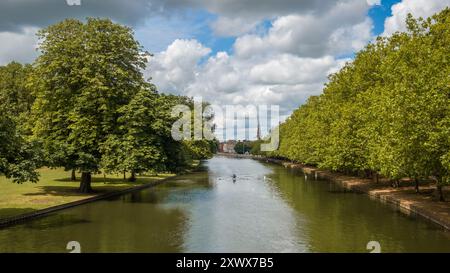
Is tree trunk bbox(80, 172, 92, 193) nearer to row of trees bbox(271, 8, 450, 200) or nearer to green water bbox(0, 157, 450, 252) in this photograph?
green water bbox(0, 157, 450, 252)

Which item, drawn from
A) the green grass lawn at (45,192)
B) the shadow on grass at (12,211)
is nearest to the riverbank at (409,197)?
the green grass lawn at (45,192)

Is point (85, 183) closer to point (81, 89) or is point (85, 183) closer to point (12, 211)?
point (81, 89)

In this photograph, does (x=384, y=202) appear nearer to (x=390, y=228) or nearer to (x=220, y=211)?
(x=390, y=228)

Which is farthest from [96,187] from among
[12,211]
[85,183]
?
[12,211]

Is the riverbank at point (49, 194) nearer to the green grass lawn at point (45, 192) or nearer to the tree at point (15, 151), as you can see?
the green grass lawn at point (45, 192)

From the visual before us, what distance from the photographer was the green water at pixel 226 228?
89.8 ft

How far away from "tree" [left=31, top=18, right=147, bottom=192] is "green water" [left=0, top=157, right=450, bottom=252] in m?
6.59

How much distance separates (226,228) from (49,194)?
23797mm

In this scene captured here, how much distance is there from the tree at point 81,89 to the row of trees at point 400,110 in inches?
1156

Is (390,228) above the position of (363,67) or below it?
below

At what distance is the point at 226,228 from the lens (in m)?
33.3

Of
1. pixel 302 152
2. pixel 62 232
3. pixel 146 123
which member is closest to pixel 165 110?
pixel 146 123

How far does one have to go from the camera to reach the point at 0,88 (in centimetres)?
9231
